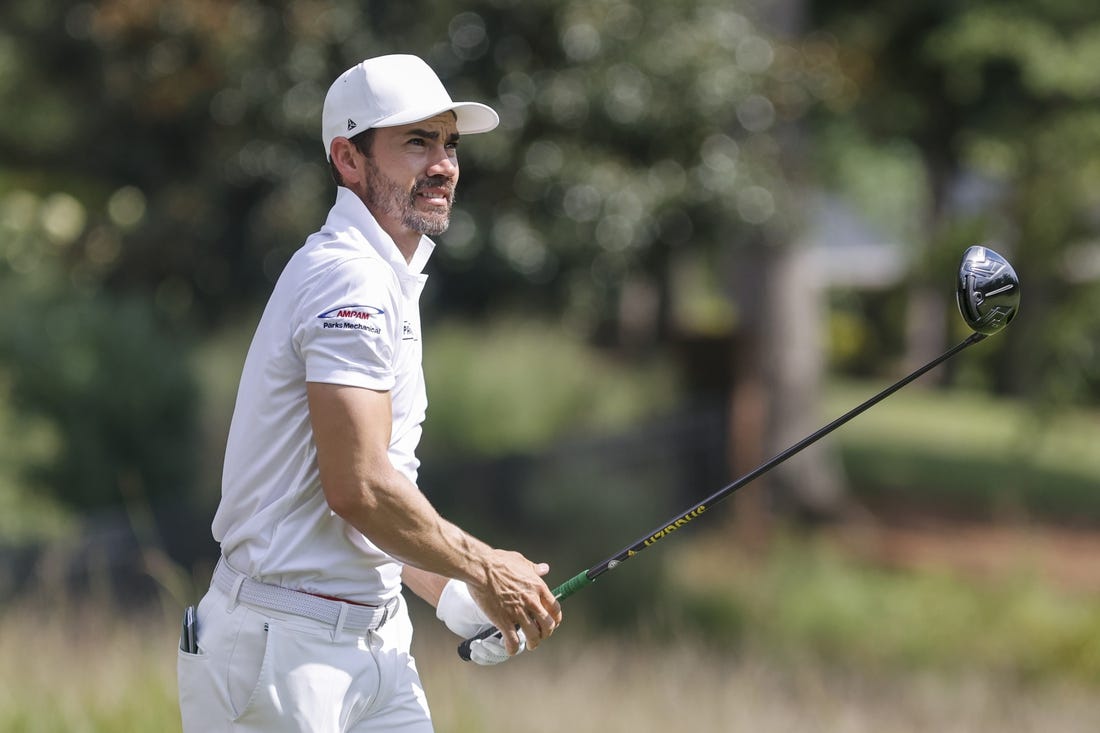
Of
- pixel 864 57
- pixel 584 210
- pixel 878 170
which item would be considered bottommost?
pixel 878 170

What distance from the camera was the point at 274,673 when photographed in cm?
307

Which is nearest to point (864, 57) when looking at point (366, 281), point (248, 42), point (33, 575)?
point (248, 42)

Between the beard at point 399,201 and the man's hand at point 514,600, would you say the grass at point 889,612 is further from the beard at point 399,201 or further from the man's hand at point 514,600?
the beard at point 399,201

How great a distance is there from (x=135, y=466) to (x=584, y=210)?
158 inches

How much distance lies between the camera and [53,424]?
30.6ft

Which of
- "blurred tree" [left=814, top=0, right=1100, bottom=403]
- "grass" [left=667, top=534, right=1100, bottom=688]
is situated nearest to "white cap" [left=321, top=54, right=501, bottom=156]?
"grass" [left=667, top=534, right=1100, bottom=688]

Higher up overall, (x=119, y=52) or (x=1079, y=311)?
(x=119, y=52)

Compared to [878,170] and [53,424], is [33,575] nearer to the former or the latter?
[53,424]

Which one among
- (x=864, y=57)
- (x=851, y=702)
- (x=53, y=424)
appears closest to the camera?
(x=851, y=702)

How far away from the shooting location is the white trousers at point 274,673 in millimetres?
3070

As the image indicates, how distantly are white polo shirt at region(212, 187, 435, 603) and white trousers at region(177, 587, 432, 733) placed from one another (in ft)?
0.30

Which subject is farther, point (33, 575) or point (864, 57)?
point (864, 57)

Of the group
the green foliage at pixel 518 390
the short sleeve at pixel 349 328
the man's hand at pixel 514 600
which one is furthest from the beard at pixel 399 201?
the green foliage at pixel 518 390

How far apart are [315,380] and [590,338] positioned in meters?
14.6
